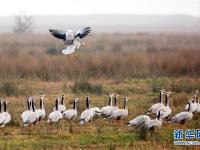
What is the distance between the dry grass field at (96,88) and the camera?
13.0 metres

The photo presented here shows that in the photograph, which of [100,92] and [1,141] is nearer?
[1,141]

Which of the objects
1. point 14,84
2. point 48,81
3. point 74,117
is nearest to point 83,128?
point 74,117

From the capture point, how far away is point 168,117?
15.1m

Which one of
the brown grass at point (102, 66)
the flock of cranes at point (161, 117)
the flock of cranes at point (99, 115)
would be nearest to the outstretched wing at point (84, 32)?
the flock of cranes at point (99, 115)

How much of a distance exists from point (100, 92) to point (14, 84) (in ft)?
8.56

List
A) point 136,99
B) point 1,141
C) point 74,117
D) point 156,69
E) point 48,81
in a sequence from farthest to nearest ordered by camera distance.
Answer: point 156,69
point 48,81
point 136,99
point 74,117
point 1,141

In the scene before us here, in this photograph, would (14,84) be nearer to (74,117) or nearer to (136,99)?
(136,99)

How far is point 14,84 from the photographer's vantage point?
1936cm

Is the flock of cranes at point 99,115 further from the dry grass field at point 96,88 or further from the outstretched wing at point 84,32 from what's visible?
the outstretched wing at point 84,32

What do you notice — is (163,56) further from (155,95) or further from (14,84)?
(14,84)

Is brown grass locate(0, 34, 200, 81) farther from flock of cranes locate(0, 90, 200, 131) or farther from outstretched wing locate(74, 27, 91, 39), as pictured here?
outstretched wing locate(74, 27, 91, 39)

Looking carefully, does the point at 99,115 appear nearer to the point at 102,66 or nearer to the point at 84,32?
the point at 84,32

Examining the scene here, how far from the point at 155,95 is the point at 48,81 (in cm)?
402

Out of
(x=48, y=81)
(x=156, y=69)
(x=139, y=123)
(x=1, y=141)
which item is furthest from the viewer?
(x=156, y=69)
